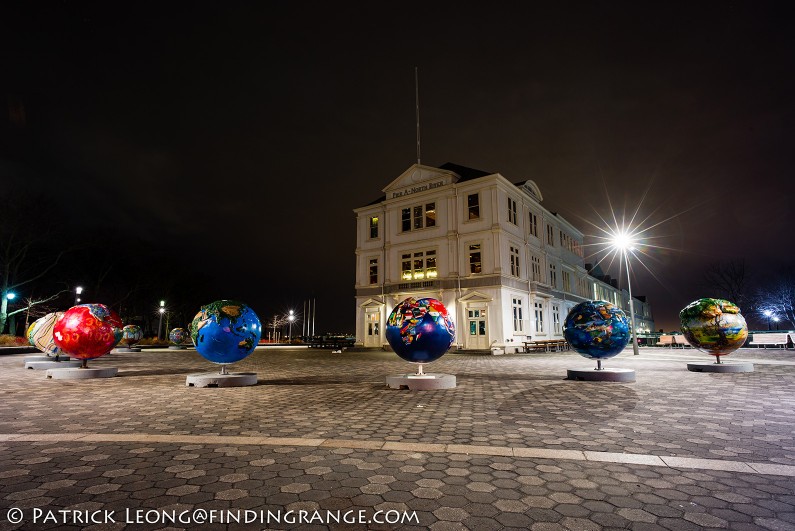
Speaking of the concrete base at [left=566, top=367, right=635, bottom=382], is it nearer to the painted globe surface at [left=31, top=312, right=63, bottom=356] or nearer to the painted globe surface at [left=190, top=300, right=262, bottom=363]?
the painted globe surface at [left=190, top=300, right=262, bottom=363]

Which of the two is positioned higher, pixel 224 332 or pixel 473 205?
pixel 473 205

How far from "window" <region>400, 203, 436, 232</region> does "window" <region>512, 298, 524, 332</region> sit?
9542 millimetres

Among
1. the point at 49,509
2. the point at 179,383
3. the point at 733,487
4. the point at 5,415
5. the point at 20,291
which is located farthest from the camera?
the point at 20,291

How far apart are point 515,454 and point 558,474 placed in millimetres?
770

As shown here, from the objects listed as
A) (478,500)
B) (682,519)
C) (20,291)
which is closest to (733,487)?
(682,519)

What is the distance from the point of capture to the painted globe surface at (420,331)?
37.1 feet

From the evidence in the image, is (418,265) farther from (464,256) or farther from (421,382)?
(421,382)

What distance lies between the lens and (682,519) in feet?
10.9

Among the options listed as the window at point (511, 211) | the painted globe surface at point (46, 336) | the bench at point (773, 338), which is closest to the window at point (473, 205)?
the window at point (511, 211)

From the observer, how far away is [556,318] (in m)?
42.7

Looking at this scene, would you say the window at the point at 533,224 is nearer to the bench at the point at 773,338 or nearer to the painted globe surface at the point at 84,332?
the bench at the point at 773,338

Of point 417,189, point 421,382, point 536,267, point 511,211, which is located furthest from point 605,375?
point 536,267

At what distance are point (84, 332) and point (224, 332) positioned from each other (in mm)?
5800

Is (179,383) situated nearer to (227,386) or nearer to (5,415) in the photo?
(227,386)
